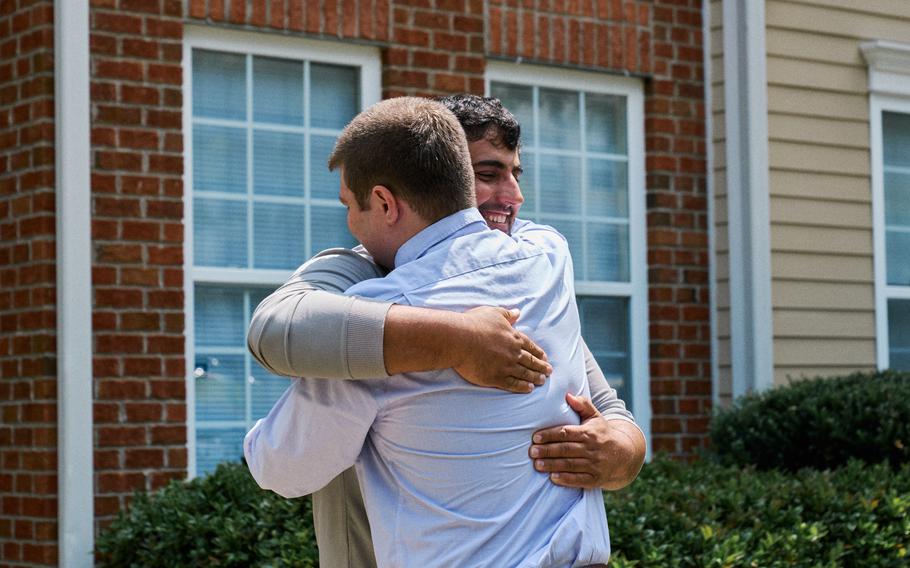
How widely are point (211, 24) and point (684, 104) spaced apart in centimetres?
288

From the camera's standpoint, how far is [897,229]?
8492 millimetres

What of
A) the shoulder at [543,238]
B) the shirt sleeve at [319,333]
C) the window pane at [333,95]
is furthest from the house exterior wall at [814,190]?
the shirt sleeve at [319,333]

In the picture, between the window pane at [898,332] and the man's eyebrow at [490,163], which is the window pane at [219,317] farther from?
the window pane at [898,332]

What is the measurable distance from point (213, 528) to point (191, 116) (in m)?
1.94

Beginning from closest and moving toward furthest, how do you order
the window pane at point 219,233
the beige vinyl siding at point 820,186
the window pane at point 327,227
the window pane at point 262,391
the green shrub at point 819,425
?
the window pane at point 219,233
the window pane at point 262,391
the window pane at point 327,227
the green shrub at point 819,425
the beige vinyl siding at point 820,186

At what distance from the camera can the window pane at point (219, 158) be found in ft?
20.5

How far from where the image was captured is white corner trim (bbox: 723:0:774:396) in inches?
304

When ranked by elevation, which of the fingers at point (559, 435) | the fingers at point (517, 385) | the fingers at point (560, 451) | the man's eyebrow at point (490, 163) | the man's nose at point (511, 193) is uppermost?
the man's eyebrow at point (490, 163)

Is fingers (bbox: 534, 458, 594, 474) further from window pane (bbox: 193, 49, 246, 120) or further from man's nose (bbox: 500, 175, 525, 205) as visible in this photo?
window pane (bbox: 193, 49, 246, 120)

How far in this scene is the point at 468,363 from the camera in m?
2.12

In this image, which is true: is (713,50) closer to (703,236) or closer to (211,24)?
(703,236)

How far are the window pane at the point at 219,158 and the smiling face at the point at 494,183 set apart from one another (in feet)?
12.0

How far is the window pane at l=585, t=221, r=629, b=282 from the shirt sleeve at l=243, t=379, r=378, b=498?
5.40m

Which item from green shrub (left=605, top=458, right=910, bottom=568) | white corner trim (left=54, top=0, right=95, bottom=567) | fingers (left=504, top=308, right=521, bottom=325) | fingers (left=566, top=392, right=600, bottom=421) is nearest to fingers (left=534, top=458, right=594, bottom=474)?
fingers (left=566, top=392, right=600, bottom=421)
